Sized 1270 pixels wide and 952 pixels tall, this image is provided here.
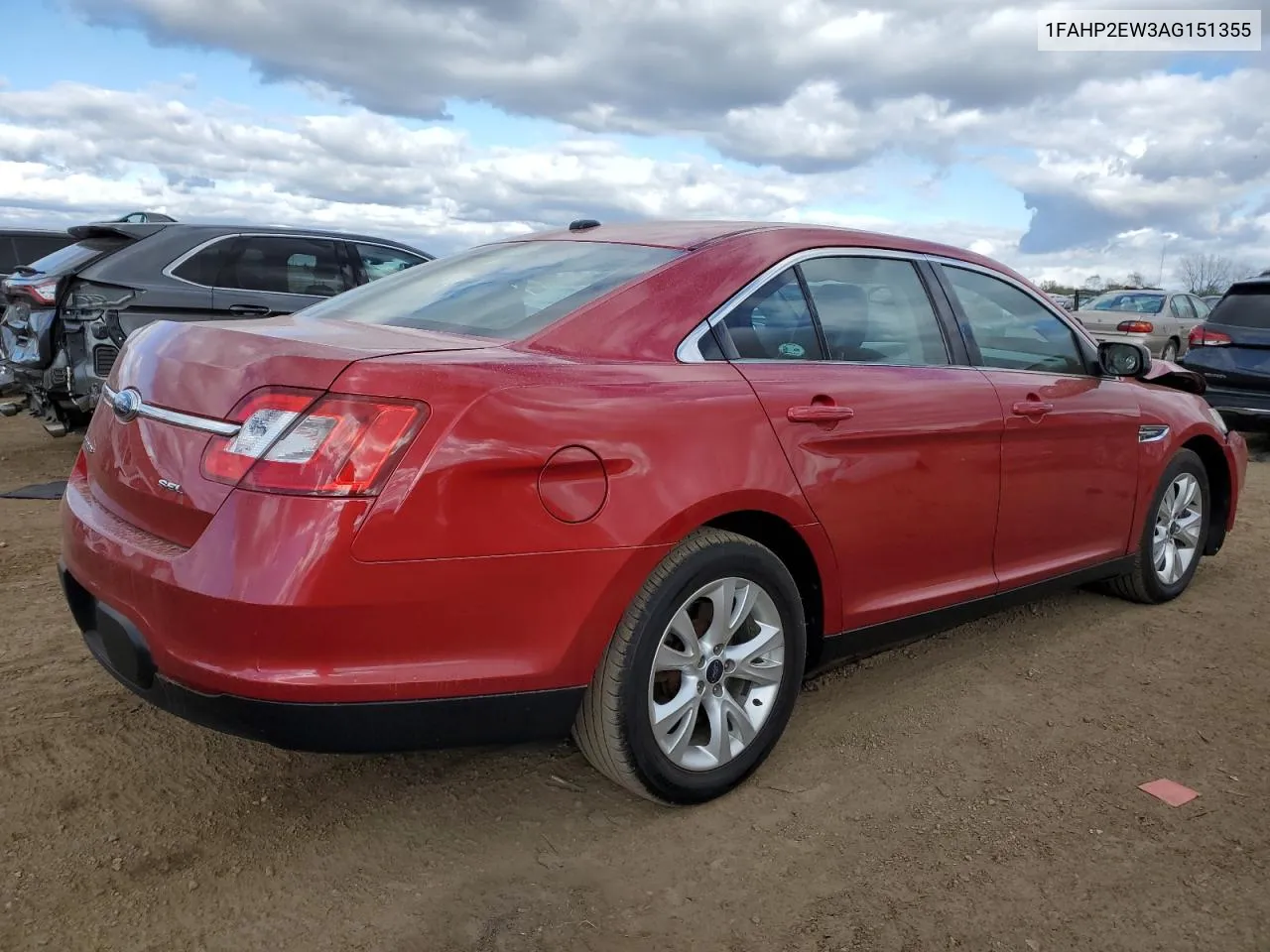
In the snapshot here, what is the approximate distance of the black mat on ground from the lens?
20.2ft

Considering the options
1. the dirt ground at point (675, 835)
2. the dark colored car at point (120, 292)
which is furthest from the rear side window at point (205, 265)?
the dirt ground at point (675, 835)

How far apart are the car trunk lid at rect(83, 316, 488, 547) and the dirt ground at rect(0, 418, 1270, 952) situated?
2.62ft

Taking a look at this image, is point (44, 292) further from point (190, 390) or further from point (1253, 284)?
point (1253, 284)

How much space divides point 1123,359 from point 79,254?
661cm

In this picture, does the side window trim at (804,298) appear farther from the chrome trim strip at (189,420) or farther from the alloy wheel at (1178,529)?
the alloy wheel at (1178,529)

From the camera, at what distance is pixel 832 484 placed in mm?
2881

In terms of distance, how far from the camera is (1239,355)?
9.00 meters

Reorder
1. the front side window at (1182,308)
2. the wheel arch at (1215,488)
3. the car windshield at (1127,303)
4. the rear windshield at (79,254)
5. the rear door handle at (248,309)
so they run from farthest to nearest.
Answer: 1. the front side window at (1182,308)
2. the car windshield at (1127,303)
3. the rear door handle at (248,309)
4. the rear windshield at (79,254)
5. the wheel arch at (1215,488)

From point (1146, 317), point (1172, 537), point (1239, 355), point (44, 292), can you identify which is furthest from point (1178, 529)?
point (1146, 317)

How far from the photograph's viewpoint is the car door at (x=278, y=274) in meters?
7.26

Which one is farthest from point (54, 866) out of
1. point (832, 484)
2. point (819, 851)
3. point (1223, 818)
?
point (1223, 818)

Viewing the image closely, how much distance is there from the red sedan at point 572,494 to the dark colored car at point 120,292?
13.4ft

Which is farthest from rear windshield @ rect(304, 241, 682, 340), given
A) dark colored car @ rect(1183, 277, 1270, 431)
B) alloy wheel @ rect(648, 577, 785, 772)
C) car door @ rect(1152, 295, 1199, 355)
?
car door @ rect(1152, 295, 1199, 355)

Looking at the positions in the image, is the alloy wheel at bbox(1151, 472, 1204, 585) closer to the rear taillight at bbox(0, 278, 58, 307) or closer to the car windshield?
the rear taillight at bbox(0, 278, 58, 307)
